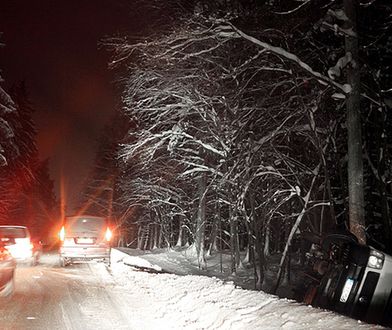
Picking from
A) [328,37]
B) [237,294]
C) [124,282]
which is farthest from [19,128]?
[237,294]

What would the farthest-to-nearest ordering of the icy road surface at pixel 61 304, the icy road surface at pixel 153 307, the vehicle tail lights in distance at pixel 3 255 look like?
the vehicle tail lights in distance at pixel 3 255 → the icy road surface at pixel 61 304 → the icy road surface at pixel 153 307

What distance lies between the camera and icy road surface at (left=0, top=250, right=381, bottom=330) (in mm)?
7446

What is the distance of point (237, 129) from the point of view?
575 inches

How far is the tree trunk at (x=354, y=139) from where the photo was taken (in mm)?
10664

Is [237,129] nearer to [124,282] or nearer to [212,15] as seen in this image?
[212,15]

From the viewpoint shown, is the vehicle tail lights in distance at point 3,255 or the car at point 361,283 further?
the vehicle tail lights in distance at point 3,255

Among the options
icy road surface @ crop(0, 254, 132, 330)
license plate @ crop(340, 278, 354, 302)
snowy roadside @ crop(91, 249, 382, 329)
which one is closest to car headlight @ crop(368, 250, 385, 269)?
license plate @ crop(340, 278, 354, 302)

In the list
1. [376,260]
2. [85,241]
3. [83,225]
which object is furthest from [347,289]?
[83,225]

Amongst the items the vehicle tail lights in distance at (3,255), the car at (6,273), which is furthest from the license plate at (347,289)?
the vehicle tail lights in distance at (3,255)

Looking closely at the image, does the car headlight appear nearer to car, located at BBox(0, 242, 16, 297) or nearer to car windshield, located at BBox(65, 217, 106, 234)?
car, located at BBox(0, 242, 16, 297)

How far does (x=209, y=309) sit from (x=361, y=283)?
269 cm

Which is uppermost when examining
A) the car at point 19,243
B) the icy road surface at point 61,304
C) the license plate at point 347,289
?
the license plate at point 347,289

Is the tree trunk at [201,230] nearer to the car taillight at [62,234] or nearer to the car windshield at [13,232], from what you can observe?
the car taillight at [62,234]

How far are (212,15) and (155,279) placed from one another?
25.0 ft
